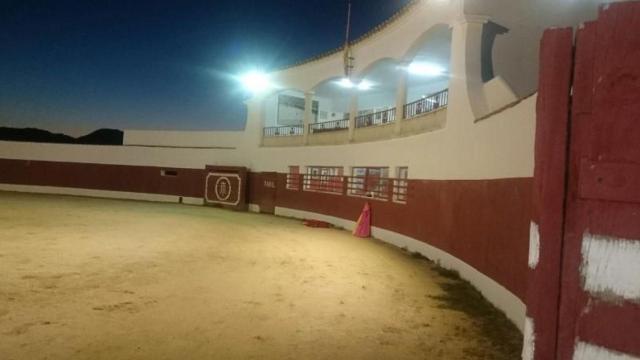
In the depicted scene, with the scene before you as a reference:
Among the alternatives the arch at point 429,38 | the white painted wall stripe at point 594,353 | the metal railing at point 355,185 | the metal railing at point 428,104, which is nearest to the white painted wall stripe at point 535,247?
the white painted wall stripe at point 594,353

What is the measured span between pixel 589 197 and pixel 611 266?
230 millimetres

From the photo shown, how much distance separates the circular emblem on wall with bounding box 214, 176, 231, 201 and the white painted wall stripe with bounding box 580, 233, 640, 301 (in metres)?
21.7

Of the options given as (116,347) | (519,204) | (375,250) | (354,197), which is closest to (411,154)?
(375,250)

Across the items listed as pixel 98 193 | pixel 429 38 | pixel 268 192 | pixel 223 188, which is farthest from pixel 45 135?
pixel 429 38

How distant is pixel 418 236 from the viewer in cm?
1084

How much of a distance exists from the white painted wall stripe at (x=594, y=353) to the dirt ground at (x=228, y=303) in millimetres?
3205

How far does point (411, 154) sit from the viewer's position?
1183cm

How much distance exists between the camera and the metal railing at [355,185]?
12562 millimetres

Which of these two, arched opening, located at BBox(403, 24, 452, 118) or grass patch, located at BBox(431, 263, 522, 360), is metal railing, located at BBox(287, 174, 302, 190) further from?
grass patch, located at BBox(431, 263, 522, 360)

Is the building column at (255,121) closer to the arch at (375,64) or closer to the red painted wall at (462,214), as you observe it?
the red painted wall at (462,214)

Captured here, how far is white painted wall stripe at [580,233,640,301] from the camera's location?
1389 millimetres

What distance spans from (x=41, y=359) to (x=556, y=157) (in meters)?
4.39

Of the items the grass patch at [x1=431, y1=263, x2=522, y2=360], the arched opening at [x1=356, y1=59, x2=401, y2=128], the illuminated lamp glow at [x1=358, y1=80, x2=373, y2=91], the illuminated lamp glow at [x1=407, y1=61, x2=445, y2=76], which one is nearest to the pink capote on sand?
the arched opening at [x1=356, y1=59, x2=401, y2=128]

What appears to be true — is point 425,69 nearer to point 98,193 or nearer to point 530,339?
point 530,339
